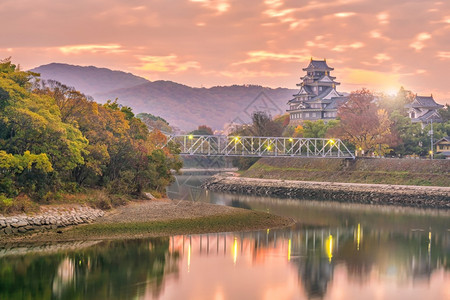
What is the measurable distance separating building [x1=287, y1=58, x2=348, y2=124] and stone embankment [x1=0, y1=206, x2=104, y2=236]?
86.6 m

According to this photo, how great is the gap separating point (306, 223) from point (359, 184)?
92.0 feet

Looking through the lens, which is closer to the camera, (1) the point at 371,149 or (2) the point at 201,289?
(2) the point at 201,289

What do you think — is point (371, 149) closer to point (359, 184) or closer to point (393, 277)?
point (359, 184)

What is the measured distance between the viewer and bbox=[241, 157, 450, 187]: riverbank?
6794cm

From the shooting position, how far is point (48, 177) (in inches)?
1548

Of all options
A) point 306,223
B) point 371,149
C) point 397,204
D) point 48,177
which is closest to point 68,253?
point 48,177

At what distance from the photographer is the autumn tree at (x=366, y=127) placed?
266 ft

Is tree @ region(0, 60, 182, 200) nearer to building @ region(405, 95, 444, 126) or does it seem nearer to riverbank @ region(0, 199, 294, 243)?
riverbank @ region(0, 199, 294, 243)

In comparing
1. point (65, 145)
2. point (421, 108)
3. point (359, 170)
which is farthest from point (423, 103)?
point (65, 145)

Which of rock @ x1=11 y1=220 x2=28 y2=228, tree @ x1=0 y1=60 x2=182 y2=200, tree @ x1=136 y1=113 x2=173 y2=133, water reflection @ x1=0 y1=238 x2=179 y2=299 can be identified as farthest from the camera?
tree @ x1=136 y1=113 x2=173 y2=133

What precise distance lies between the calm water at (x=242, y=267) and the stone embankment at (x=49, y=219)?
2134mm

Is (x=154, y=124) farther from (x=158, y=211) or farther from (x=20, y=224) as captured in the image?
(x=20, y=224)

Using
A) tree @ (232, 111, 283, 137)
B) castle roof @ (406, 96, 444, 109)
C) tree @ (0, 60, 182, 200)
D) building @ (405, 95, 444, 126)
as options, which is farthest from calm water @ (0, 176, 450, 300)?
castle roof @ (406, 96, 444, 109)

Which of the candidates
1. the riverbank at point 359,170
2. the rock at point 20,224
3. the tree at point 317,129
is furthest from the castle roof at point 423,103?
the rock at point 20,224
